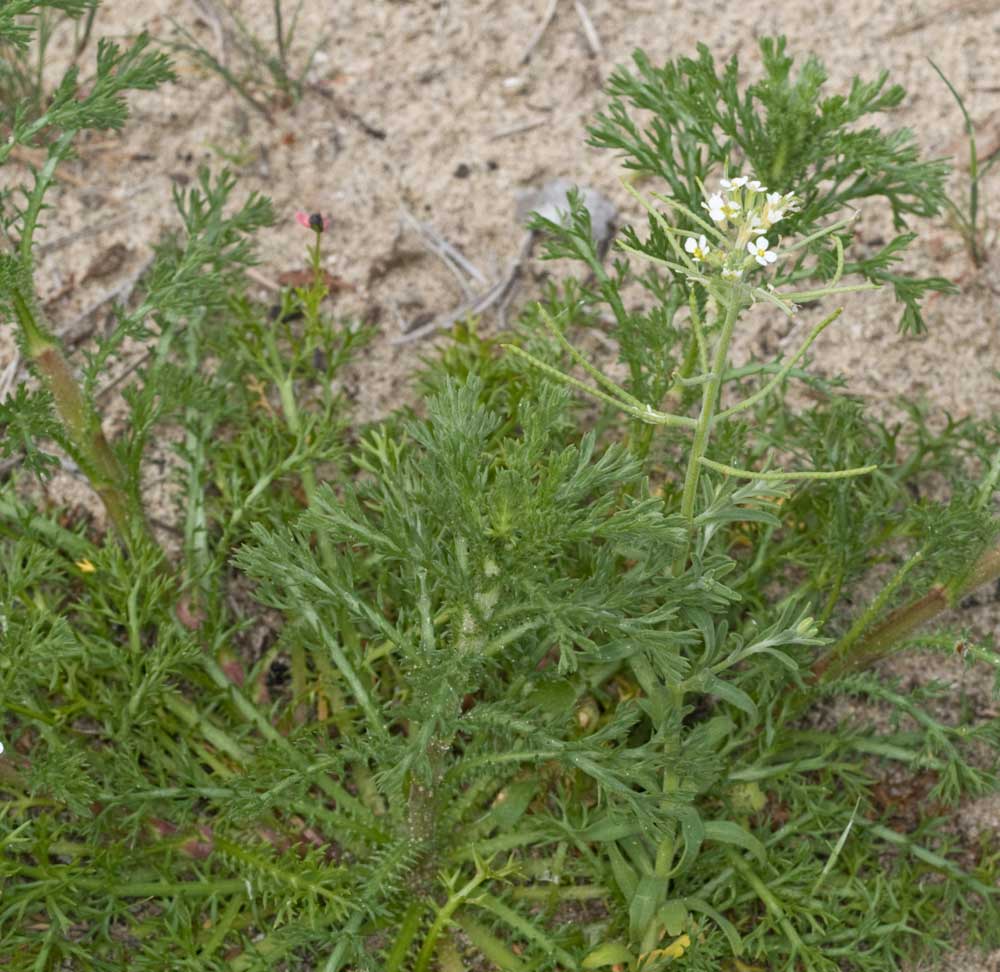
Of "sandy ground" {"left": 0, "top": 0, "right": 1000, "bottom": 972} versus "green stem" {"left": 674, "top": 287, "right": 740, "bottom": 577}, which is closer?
"green stem" {"left": 674, "top": 287, "right": 740, "bottom": 577}

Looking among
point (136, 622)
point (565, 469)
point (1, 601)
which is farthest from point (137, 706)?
point (565, 469)

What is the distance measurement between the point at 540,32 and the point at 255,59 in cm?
106

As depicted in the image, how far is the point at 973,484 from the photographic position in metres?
2.98

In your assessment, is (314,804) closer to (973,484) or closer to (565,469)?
(565,469)

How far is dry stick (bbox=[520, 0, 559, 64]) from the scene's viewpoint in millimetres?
4582

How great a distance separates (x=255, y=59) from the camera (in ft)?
14.6

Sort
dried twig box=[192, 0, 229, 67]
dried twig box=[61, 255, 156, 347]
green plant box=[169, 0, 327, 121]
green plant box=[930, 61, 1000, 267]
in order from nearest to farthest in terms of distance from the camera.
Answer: green plant box=[930, 61, 1000, 267] < dried twig box=[61, 255, 156, 347] < green plant box=[169, 0, 327, 121] < dried twig box=[192, 0, 229, 67]

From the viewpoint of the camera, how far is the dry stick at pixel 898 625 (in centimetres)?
284

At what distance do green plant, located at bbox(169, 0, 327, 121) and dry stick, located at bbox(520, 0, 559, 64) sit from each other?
2.52ft

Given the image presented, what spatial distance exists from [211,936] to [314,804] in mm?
381

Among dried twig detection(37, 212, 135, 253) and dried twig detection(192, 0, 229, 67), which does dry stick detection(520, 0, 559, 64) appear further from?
dried twig detection(37, 212, 135, 253)

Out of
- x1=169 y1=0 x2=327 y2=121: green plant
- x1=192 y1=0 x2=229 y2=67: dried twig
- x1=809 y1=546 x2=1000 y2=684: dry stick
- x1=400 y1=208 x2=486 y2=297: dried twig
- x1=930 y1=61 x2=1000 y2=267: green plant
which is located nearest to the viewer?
x1=809 y1=546 x2=1000 y2=684: dry stick

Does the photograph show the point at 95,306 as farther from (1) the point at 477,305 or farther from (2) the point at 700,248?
(2) the point at 700,248

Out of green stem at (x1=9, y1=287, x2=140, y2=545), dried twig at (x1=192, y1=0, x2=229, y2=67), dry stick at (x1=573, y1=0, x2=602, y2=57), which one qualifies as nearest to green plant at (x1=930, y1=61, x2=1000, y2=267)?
dry stick at (x1=573, y1=0, x2=602, y2=57)
